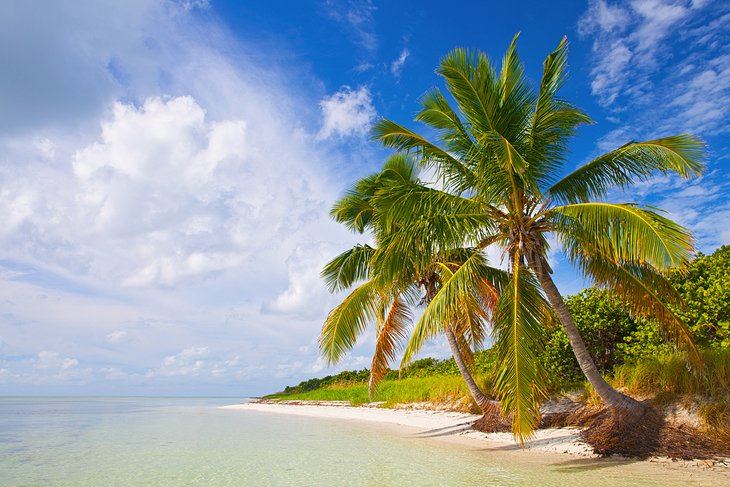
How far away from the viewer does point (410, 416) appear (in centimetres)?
1527

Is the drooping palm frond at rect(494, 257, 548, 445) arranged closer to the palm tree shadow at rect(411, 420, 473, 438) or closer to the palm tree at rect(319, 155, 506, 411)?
the palm tree at rect(319, 155, 506, 411)

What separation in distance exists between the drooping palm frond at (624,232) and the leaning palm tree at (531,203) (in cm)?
2

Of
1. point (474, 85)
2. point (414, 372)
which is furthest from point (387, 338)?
point (414, 372)

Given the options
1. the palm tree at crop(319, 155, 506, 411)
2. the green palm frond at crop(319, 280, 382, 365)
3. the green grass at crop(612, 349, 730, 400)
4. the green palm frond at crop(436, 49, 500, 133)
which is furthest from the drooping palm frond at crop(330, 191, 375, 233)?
the green grass at crop(612, 349, 730, 400)

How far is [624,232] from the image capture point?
690 cm

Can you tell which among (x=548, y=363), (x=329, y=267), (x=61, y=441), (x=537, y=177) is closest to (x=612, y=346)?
(x=548, y=363)

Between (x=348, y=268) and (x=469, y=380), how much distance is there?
437 cm

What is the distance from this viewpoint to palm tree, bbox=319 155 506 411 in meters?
10.5

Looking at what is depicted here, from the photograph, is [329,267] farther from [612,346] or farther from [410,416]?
[612,346]

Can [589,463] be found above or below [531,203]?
below

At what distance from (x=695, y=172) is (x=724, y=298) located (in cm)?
314

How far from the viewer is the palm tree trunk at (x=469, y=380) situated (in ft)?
37.2

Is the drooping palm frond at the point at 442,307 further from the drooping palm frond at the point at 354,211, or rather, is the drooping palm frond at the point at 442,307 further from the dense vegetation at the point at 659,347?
the drooping palm frond at the point at 354,211

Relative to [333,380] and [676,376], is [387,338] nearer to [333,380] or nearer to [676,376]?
[676,376]
